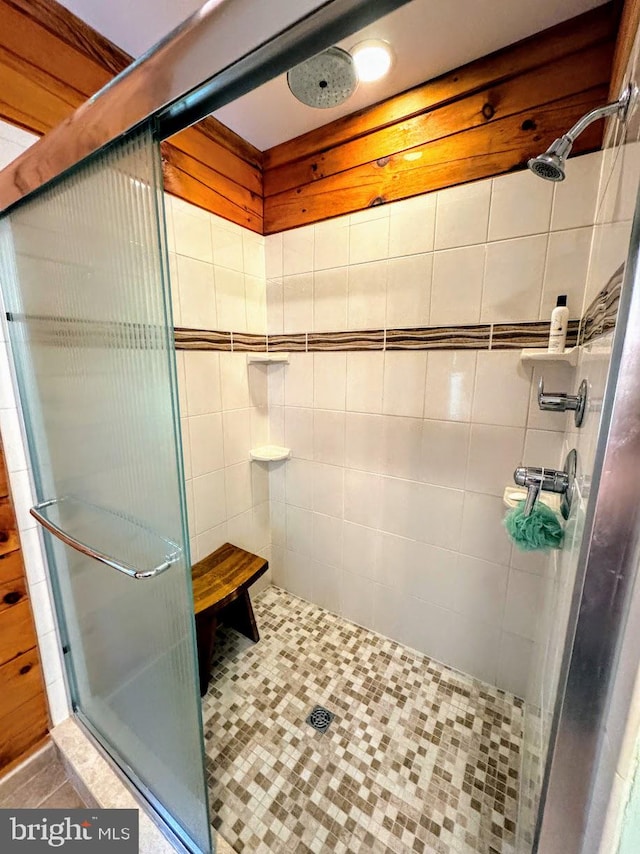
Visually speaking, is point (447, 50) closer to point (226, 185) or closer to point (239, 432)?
point (226, 185)

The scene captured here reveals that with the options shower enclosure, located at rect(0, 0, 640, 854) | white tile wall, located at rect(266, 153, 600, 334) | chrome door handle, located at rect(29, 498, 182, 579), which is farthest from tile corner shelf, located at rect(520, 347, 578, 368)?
chrome door handle, located at rect(29, 498, 182, 579)

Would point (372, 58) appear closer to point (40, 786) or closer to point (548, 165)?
point (548, 165)

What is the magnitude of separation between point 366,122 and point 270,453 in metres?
1.50

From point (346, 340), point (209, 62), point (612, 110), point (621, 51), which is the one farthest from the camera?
point (346, 340)

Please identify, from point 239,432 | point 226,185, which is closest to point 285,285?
point 226,185

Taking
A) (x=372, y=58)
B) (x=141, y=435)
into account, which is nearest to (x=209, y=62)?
(x=141, y=435)

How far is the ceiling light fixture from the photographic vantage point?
103 centimetres

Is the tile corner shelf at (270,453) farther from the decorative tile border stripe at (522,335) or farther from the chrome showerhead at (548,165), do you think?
the chrome showerhead at (548,165)

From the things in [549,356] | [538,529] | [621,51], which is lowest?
[538,529]

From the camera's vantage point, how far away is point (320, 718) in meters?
1.23

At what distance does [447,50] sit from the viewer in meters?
1.05

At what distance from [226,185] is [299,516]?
164cm

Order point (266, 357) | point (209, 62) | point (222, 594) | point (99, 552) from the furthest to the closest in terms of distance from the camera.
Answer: point (266, 357), point (222, 594), point (99, 552), point (209, 62)

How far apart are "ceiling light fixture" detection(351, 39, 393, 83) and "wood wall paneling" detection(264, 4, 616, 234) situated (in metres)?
0.14
